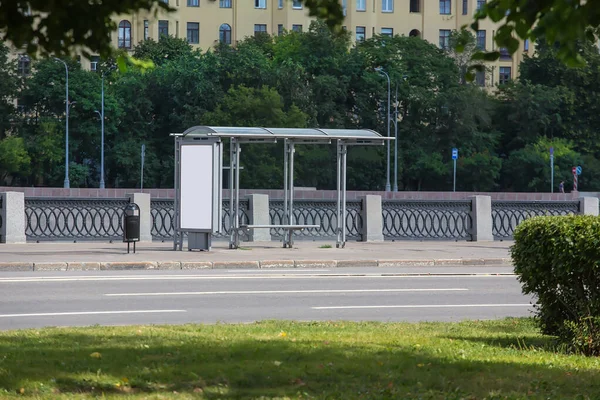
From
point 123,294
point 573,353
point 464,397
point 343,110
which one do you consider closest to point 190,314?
point 123,294

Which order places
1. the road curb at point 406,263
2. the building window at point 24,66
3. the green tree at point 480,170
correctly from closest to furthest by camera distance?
1. the road curb at point 406,263
2. the green tree at point 480,170
3. the building window at point 24,66

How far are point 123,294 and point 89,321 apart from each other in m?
3.09

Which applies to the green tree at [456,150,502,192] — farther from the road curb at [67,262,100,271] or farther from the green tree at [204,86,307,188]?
the road curb at [67,262,100,271]

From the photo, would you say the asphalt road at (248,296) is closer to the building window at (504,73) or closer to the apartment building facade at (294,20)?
the apartment building facade at (294,20)

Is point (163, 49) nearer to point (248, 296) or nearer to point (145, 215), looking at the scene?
point (145, 215)

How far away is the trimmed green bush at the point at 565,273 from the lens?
857cm

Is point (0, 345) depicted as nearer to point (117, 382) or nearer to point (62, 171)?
point (117, 382)

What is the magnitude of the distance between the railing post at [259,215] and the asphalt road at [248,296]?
7.58m

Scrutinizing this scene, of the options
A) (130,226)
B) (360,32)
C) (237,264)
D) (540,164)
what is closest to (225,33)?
(360,32)

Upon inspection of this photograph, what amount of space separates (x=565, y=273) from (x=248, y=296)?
6.41 m

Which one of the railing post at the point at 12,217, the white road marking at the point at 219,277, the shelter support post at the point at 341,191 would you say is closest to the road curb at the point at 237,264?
the white road marking at the point at 219,277

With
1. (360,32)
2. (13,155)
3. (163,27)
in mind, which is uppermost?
(360,32)

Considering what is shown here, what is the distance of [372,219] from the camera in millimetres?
28641

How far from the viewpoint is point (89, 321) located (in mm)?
11352
